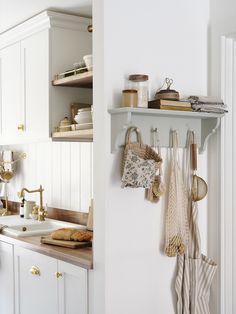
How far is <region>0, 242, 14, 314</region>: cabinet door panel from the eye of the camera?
313 centimetres

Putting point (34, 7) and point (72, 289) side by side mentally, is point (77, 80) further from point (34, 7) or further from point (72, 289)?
point (72, 289)

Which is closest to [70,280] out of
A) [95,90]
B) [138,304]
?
[138,304]

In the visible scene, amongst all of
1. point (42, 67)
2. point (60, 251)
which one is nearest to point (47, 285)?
point (60, 251)

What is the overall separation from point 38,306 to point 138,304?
0.83 m

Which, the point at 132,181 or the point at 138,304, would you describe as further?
the point at 138,304

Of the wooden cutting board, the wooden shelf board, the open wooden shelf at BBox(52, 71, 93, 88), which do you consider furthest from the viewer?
the open wooden shelf at BBox(52, 71, 93, 88)

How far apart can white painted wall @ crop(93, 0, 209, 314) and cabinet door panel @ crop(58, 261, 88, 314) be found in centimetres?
16

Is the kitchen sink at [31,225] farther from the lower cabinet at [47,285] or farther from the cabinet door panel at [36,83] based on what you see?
the cabinet door panel at [36,83]

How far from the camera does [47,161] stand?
12.6ft

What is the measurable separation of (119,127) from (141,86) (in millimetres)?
224

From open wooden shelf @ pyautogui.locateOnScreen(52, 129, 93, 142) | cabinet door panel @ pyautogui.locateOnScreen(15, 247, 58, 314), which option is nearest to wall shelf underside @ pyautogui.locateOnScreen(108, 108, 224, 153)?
open wooden shelf @ pyautogui.locateOnScreen(52, 129, 93, 142)

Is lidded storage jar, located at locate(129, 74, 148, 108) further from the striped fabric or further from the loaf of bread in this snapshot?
the loaf of bread

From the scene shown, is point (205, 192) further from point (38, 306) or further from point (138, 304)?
point (38, 306)

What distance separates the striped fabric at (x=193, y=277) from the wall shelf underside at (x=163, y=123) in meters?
0.35
